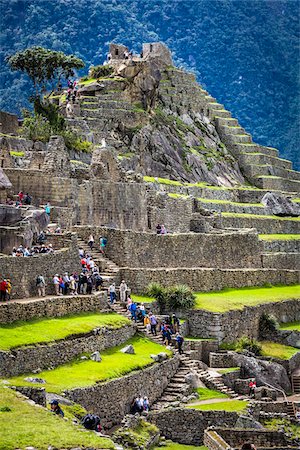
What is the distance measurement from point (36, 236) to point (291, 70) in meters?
118

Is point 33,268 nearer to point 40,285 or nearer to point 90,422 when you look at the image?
point 40,285

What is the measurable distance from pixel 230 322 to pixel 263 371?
3.13 m

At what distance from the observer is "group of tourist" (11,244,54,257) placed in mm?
44094

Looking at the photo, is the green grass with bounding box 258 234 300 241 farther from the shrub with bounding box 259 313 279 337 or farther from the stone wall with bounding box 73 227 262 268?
the shrub with bounding box 259 313 279 337

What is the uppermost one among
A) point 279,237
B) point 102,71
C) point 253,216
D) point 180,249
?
point 102,71

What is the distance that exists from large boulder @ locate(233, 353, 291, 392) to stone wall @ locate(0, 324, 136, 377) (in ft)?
22.0

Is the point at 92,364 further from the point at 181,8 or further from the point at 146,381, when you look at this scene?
the point at 181,8

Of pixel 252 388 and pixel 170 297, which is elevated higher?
pixel 170 297

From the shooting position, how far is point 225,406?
43969 mm

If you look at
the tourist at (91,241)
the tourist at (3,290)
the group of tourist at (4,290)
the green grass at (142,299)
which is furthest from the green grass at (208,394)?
the tourist at (91,241)


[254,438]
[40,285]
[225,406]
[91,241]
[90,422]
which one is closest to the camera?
[90,422]

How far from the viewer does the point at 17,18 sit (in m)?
128

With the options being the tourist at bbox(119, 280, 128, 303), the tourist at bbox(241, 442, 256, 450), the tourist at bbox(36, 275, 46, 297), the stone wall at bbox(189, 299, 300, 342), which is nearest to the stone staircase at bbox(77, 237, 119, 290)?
the tourist at bbox(119, 280, 128, 303)

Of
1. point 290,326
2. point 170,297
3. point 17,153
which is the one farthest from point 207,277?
point 17,153
